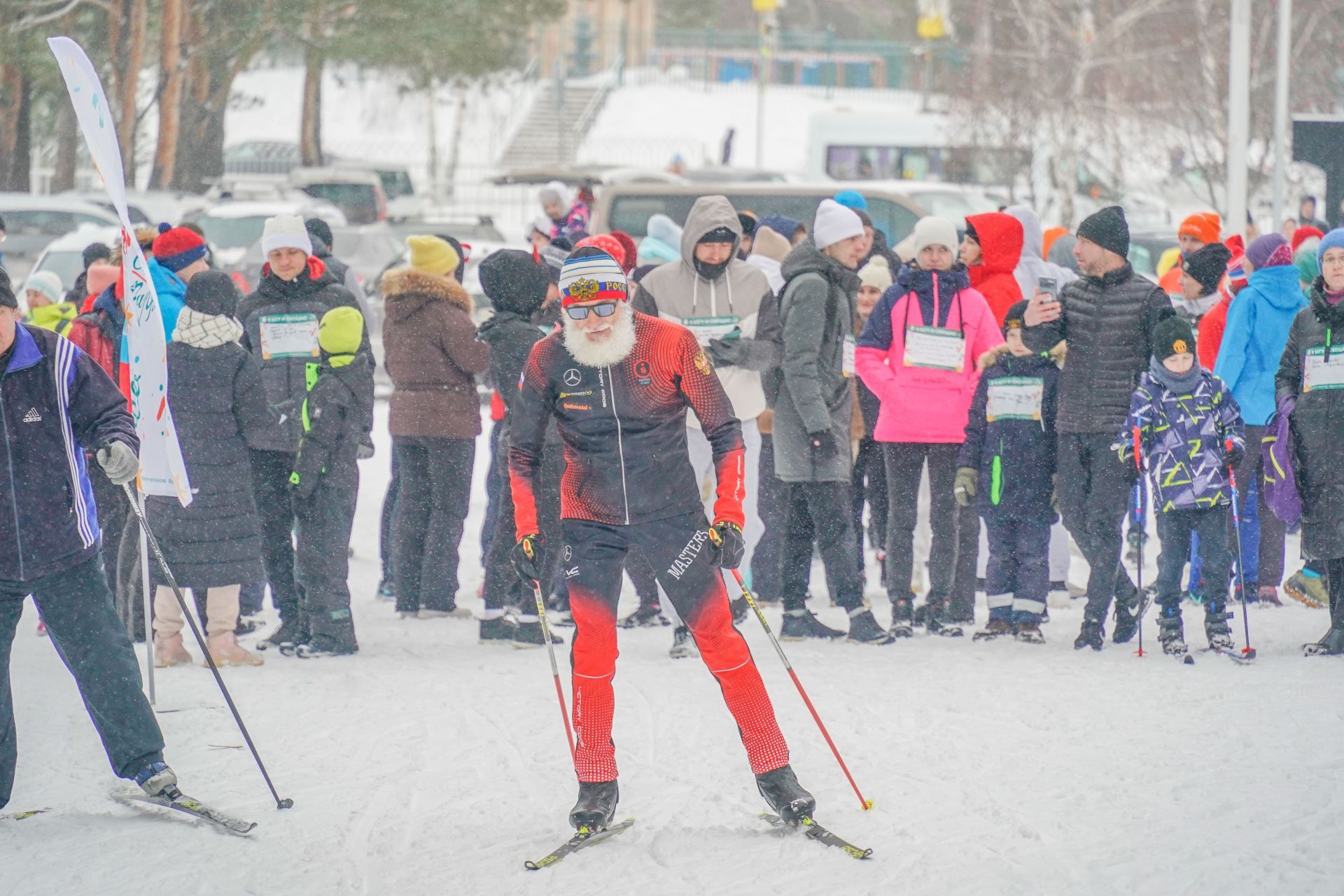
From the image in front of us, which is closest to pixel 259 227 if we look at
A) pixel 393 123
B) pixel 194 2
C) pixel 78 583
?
pixel 194 2

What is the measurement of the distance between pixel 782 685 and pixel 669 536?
2.01m

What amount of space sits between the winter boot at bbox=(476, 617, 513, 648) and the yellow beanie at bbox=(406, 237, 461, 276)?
1.72 meters

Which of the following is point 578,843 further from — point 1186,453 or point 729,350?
point 1186,453

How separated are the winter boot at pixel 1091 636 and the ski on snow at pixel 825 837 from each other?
9.37ft

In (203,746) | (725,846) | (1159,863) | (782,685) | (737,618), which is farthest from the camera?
(737,618)

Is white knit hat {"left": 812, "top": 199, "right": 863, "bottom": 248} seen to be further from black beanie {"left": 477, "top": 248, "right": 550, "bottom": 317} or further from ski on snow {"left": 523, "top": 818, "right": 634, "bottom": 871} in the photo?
ski on snow {"left": 523, "top": 818, "right": 634, "bottom": 871}

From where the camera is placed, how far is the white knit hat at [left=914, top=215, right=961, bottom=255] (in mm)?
7754

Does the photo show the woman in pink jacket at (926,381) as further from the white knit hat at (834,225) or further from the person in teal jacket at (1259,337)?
the person in teal jacket at (1259,337)

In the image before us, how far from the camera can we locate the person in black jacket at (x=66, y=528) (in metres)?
5.21

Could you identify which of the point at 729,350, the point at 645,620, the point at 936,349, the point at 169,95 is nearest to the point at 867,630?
the point at 645,620

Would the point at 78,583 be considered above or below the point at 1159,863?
above

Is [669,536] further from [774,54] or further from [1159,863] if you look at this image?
[774,54]

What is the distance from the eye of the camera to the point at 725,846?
496cm

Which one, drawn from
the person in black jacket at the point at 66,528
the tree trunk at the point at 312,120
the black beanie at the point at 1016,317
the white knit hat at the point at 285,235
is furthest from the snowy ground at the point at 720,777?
the tree trunk at the point at 312,120
